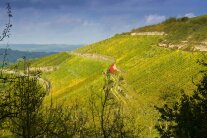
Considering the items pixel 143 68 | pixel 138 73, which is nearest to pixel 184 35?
pixel 143 68

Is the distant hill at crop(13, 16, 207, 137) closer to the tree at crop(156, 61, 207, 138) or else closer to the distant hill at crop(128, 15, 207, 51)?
the distant hill at crop(128, 15, 207, 51)

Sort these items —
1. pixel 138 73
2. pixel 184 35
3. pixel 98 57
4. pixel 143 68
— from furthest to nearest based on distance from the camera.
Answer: pixel 98 57
pixel 184 35
pixel 143 68
pixel 138 73

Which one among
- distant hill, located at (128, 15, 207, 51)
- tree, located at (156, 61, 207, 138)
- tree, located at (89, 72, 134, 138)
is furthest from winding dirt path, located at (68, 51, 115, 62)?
tree, located at (156, 61, 207, 138)

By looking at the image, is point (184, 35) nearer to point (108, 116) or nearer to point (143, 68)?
point (143, 68)

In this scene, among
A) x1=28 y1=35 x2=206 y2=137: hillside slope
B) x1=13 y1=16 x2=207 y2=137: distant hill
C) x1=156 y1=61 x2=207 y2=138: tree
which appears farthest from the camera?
x1=13 y1=16 x2=207 y2=137: distant hill

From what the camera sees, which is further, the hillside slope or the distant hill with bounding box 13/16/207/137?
the distant hill with bounding box 13/16/207/137

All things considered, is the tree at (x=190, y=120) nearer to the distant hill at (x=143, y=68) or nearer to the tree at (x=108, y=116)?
the tree at (x=108, y=116)

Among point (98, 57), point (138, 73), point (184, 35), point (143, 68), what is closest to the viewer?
point (138, 73)

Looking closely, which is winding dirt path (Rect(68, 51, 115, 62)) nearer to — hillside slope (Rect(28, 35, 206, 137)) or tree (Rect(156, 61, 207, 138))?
hillside slope (Rect(28, 35, 206, 137))

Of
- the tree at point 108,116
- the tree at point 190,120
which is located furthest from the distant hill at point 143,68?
the tree at point 190,120

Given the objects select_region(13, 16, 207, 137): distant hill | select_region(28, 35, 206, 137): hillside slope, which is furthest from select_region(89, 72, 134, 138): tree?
select_region(13, 16, 207, 137): distant hill

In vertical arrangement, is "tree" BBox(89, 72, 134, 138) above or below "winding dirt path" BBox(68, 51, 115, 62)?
below

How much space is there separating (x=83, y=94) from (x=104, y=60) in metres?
30.7

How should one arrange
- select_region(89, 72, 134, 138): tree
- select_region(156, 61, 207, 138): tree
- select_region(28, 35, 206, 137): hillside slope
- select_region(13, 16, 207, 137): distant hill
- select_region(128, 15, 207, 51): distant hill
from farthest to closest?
1. select_region(128, 15, 207, 51): distant hill
2. select_region(13, 16, 207, 137): distant hill
3. select_region(28, 35, 206, 137): hillside slope
4. select_region(156, 61, 207, 138): tree
5. select_region(89, 72, 134, 138): tree
